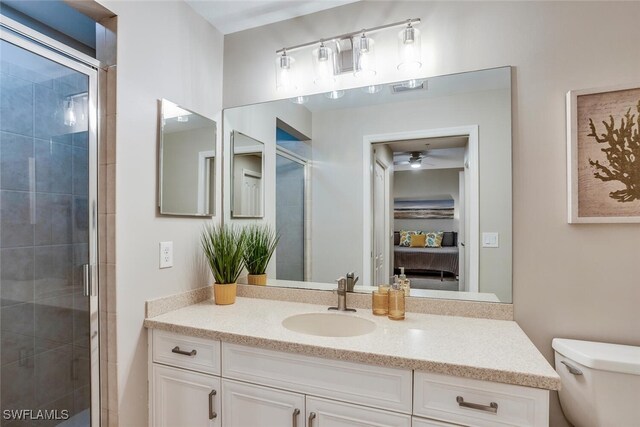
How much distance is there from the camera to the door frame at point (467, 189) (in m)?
1.51

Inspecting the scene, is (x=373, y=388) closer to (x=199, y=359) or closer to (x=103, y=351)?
(x=199, y=359)

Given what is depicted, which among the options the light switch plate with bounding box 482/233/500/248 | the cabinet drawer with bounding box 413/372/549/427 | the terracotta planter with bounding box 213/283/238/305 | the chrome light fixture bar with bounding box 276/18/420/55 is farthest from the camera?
the terracotta planter with bounding box 213/283/238/305

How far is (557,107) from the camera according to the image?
1.37 metres

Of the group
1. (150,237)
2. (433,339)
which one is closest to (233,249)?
(150,237)

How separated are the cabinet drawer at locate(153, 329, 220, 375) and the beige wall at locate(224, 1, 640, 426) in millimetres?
1285

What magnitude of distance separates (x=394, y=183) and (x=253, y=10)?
47.2 inches

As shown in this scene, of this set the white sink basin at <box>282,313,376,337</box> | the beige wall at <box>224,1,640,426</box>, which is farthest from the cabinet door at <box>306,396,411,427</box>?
the beige wall at <box>224,1,640,426</box>

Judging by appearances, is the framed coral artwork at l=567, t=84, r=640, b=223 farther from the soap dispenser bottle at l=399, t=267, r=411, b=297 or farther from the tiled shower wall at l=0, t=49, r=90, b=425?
the tiled shower wall at l=0, t=49, r=90, b=425

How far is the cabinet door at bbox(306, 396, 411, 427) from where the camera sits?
1.06m

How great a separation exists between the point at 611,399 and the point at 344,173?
4.48 feet

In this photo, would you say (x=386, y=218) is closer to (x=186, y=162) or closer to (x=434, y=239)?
(x=434, y=239)

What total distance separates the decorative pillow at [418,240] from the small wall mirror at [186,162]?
1100 mm

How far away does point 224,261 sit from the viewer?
5.59 feet

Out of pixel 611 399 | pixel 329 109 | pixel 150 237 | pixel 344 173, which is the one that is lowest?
pixel 611 399
